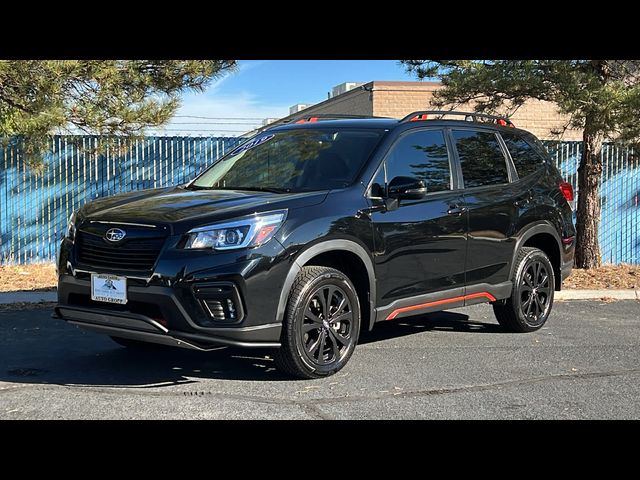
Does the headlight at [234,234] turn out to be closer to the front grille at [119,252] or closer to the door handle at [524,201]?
the front grille at [119,252]

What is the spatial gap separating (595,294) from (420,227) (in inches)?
197

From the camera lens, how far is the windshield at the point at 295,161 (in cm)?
583

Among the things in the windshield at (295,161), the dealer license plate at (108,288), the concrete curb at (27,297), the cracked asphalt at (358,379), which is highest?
the windshield at (295,161)

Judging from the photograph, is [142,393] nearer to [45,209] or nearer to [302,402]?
[302,402]

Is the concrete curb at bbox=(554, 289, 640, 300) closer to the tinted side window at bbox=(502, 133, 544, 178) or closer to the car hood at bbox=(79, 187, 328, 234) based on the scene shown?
the tinted side window at bbox=(502, 133, 544, 178)

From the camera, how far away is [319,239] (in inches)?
206

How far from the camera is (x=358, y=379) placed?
5.47m

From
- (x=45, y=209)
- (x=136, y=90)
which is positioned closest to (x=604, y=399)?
(x=136, y=90)

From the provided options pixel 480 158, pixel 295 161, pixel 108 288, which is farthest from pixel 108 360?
pixel 480 158

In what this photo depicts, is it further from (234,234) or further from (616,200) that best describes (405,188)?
(616,200)

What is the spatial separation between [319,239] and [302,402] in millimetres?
1148

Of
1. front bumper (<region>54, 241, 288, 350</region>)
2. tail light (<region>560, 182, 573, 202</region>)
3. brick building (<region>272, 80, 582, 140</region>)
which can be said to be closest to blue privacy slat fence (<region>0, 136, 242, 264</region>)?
tail light (<region>560, 182, 573, 202</region>)

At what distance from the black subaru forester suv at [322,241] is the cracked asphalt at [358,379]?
0.32m

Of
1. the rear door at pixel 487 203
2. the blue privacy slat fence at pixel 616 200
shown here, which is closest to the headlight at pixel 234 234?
the rear door at pixel 487 203
